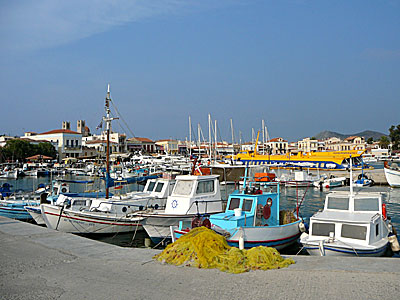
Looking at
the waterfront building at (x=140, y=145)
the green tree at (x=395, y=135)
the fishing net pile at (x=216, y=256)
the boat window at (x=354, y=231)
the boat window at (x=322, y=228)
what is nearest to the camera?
the fishing net pile at (x=216, y=256)

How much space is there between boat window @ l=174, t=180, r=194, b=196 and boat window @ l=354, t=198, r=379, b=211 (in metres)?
6.78

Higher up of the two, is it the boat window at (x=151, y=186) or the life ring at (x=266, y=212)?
the boat window at (x=151, y=186)

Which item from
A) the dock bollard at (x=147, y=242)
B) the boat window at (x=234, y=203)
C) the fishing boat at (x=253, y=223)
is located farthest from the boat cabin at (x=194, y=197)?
the fishing boat at (x=253, y=223)

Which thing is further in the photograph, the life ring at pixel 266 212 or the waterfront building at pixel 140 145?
the waterfront building at pixel 140 145

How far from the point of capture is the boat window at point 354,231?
1211cm

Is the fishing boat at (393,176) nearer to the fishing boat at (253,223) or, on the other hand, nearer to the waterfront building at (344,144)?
the fishing boat at (253,223)

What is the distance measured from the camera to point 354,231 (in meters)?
12.2

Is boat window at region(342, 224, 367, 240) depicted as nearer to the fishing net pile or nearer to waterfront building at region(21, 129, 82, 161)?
the fishing net pile

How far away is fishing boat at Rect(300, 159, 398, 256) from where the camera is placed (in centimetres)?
1174

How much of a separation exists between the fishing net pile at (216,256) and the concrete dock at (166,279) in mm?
240

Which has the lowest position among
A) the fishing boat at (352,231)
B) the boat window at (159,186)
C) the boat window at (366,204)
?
the fishing boat at (352,231)

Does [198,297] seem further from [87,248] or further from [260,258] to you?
[87,248]

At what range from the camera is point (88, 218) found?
17.6m

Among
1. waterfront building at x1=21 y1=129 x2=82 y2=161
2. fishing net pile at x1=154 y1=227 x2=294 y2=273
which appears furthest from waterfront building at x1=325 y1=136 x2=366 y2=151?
fishing net pile at x1=154 y1=227 x2=294 y2=273
